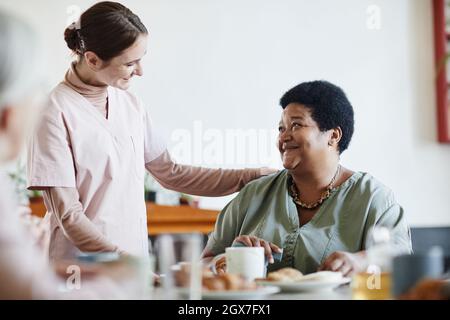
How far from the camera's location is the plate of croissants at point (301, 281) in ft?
4.45

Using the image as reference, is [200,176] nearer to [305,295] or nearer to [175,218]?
[175,218]

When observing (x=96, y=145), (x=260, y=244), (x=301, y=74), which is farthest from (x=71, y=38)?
(x=260, y=244)

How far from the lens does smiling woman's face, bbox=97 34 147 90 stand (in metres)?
1.84

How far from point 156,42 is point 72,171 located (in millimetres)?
413

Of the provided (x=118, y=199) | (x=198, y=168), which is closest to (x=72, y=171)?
(x=118, y=199)

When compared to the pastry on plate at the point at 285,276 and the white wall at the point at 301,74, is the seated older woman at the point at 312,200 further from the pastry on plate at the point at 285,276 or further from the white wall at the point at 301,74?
the pastry on plate at the point at 285,276

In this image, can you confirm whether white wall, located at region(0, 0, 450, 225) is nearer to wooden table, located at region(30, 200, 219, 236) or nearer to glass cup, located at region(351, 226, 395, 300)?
wooden table, located at region(30, 200, 219, 236)

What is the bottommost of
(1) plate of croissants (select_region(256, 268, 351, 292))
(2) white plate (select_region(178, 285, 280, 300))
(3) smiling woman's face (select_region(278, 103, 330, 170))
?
(1) plate of croissants (select_region(256, 268, 351, 292))

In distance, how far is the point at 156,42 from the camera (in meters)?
1.95

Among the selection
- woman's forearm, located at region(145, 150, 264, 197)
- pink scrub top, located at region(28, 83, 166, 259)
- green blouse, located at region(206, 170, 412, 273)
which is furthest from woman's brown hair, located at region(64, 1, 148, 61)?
green blouse, located at region(206, 170, 412, 273)

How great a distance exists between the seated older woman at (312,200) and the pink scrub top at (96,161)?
8.9 inches

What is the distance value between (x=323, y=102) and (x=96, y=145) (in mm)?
580

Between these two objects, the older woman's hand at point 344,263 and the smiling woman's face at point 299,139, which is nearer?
the older woman's hand at point 344,263

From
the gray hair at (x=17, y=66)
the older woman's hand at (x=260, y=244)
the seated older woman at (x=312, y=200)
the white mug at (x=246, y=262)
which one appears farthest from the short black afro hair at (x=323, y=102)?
the gray hair at (x=17, y=66)
